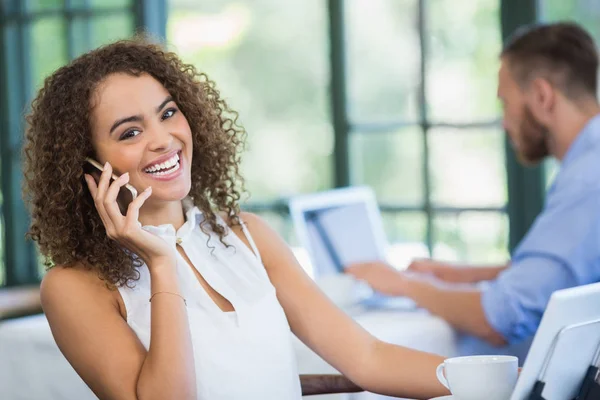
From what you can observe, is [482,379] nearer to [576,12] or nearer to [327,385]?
[327,385]

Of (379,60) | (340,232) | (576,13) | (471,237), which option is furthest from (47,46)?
(576,13)

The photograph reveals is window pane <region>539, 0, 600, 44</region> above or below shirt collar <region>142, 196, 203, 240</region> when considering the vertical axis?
above

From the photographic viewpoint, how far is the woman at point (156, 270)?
6.08ft

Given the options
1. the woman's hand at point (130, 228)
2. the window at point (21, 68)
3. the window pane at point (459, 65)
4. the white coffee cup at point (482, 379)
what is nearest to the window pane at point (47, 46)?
the window at point (21, 68)

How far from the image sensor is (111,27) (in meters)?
5.09

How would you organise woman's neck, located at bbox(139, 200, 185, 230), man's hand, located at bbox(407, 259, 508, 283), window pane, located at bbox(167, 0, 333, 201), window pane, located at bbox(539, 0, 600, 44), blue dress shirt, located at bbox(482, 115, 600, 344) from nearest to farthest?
woman's neck, located at bbox(139, 200, 185, 230) → blue dress shirt, located at bbox(482, 115, 600, 344) → man's hand, located at bbox(407, 259, 508, 283) → window pane, located at bbox(539, 0, 600, 44) → window pane, located at bbox(167, 0, 333, 201)

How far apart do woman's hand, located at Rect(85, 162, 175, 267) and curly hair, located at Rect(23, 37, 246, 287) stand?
10 cm

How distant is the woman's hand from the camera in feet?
6.16

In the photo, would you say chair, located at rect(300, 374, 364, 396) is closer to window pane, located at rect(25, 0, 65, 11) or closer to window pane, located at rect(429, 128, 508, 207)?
window pane, located at rect(429, 128, 508, 207)

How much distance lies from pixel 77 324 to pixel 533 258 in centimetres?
146

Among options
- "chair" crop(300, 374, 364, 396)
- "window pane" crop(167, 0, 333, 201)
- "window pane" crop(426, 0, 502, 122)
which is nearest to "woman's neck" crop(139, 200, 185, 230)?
"chair" crop(300, 374, 364, 396)

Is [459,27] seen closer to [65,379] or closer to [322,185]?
[65,379]

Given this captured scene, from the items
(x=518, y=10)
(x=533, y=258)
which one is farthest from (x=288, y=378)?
(x=518, y=10)

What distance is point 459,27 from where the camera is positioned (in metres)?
4.19
